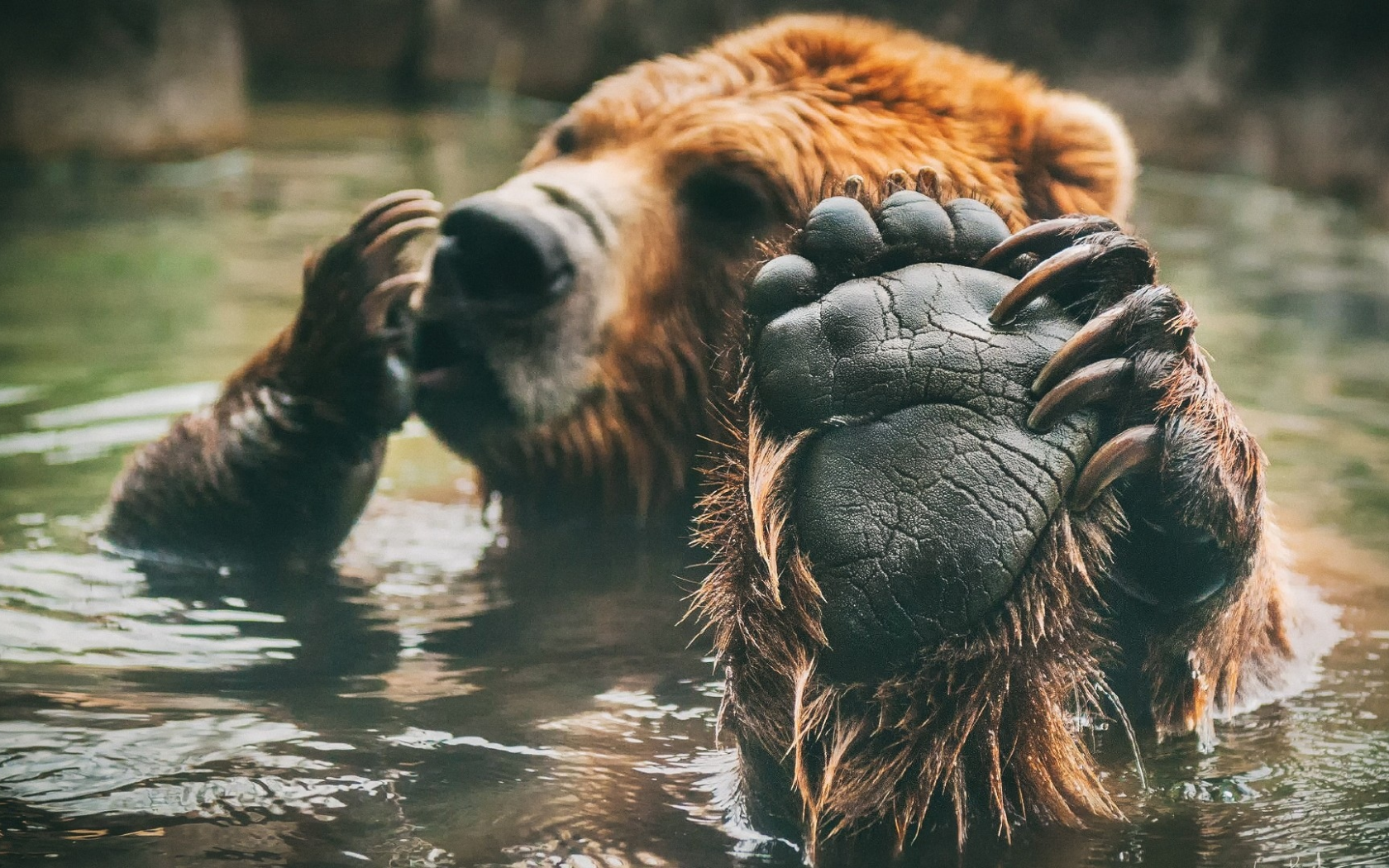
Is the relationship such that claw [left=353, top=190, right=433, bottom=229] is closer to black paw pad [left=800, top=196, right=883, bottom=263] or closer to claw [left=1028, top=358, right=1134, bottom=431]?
black paw pad [left=800, top=196, right=883, bottom=263]

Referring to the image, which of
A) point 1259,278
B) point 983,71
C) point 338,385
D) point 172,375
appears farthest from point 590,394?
point 1259,278

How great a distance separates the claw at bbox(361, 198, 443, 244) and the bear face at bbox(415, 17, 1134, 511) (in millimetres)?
243

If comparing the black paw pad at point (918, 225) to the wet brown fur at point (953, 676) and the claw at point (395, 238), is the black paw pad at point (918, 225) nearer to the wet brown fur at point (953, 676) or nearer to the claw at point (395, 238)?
the wet brown fur at point (953, 676)

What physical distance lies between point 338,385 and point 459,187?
15.7 ft

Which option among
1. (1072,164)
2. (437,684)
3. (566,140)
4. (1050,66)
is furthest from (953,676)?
(1050,66)

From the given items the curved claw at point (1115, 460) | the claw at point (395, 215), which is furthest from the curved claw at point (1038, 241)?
the claw at point (395, 215)

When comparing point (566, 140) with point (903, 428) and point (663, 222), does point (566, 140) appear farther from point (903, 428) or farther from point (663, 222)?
point (903, 428)

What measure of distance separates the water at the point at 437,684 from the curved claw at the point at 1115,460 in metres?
0.39

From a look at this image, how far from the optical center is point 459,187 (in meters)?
7.43

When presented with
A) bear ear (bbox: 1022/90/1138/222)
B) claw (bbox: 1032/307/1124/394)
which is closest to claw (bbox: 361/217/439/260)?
bear ear (bbox: 1022/90/1138/222)

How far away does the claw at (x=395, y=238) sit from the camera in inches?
111

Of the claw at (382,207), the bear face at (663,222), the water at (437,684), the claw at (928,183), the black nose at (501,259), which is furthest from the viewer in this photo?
the claw at (382,207)

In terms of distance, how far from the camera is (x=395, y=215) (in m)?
2.85

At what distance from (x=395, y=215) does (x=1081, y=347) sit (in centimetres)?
156
